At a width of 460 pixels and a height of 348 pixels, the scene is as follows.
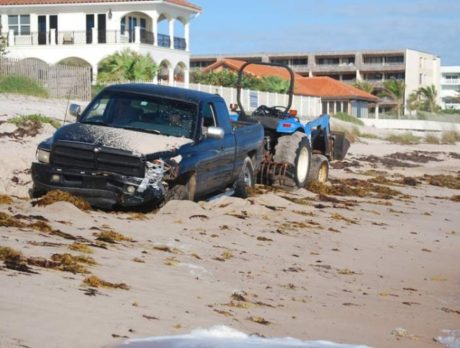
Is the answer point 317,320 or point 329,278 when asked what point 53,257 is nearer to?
point 317,320

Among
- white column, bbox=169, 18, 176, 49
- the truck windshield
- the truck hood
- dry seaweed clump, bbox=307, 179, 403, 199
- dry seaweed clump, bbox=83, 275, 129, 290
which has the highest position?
white column, bbox=169, 18, 176, 49

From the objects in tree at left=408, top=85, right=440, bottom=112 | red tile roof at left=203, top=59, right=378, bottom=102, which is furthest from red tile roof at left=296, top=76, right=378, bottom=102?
tree at left=408, top=85, right=440, bottom=112

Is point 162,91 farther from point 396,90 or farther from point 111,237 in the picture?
point 396,90

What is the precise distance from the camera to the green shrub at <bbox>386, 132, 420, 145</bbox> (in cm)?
4791

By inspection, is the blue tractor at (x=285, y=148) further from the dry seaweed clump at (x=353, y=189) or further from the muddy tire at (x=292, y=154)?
the dry seaweed clump at (x=353, y=189)

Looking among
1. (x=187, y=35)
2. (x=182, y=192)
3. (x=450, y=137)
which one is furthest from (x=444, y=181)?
(x=187, y=35)

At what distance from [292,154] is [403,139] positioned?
3316 centimetres

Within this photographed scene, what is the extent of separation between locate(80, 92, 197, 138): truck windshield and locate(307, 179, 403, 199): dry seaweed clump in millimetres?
5437

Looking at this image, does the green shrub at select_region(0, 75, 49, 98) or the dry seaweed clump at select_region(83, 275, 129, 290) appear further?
the green shrub at select_region(0, 75, 49, 98)

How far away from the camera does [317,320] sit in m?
7.83

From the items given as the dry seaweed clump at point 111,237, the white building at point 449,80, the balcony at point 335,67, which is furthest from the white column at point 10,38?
the white building at point 449,80

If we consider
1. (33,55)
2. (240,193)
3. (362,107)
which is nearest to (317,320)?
(240,193)

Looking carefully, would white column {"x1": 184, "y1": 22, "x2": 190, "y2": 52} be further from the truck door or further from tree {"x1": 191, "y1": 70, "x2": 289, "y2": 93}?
the truck door

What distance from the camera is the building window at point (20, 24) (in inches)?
2227
